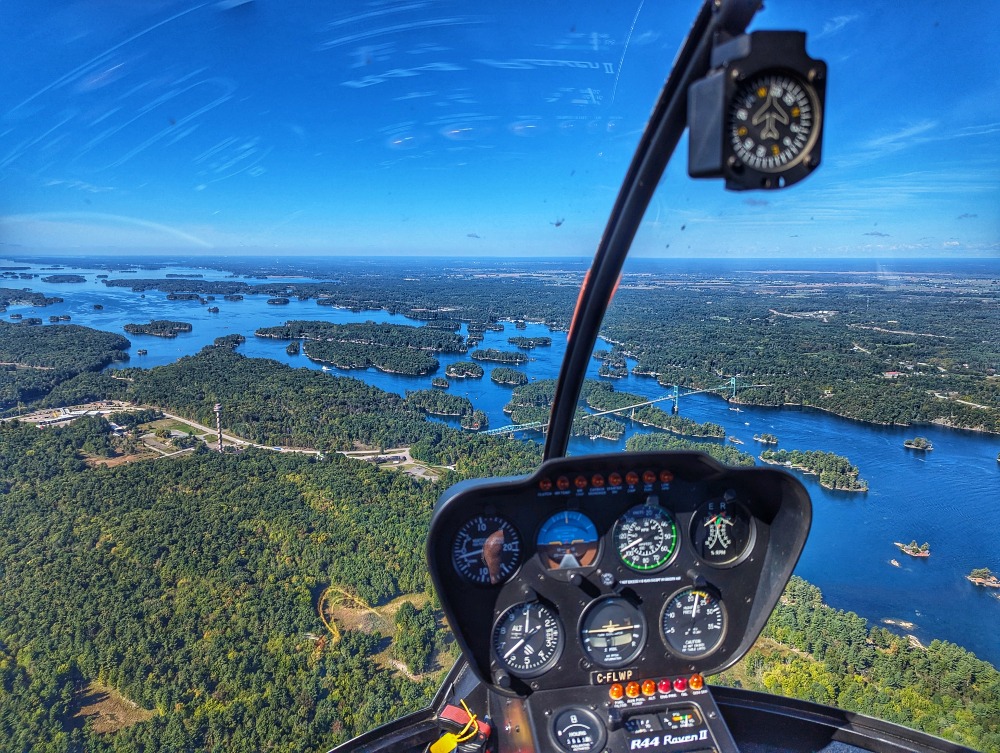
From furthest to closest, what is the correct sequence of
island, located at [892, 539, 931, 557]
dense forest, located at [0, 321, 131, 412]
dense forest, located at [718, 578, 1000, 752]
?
1. dense forest, located at [0, 321, 131, 412]
2. island, located at [892, 539, 931, 557]
3. dense forest, located at [718, 578, 1000, 752]

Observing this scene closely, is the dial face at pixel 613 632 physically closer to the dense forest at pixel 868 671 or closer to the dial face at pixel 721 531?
the dial face at pixel 721 531

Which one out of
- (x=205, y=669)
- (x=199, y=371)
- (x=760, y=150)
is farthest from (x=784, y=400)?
(x=199, y=371)

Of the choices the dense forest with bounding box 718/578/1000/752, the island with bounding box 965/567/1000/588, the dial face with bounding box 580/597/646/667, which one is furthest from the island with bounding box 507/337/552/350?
the island with bounding box 965/567/1000/588

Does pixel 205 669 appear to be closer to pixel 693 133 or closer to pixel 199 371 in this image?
pixel 693 133

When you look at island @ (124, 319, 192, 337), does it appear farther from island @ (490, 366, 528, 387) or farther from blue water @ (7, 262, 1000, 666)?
blue water @ (7, 262, 1000, 666)

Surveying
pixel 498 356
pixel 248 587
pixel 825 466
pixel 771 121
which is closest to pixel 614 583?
pixel 771 121

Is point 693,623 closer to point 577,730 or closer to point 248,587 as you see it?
point 577,730

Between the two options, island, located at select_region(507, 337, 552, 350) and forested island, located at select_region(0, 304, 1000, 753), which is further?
island, located at select_region(507, 337, 552, 350)
